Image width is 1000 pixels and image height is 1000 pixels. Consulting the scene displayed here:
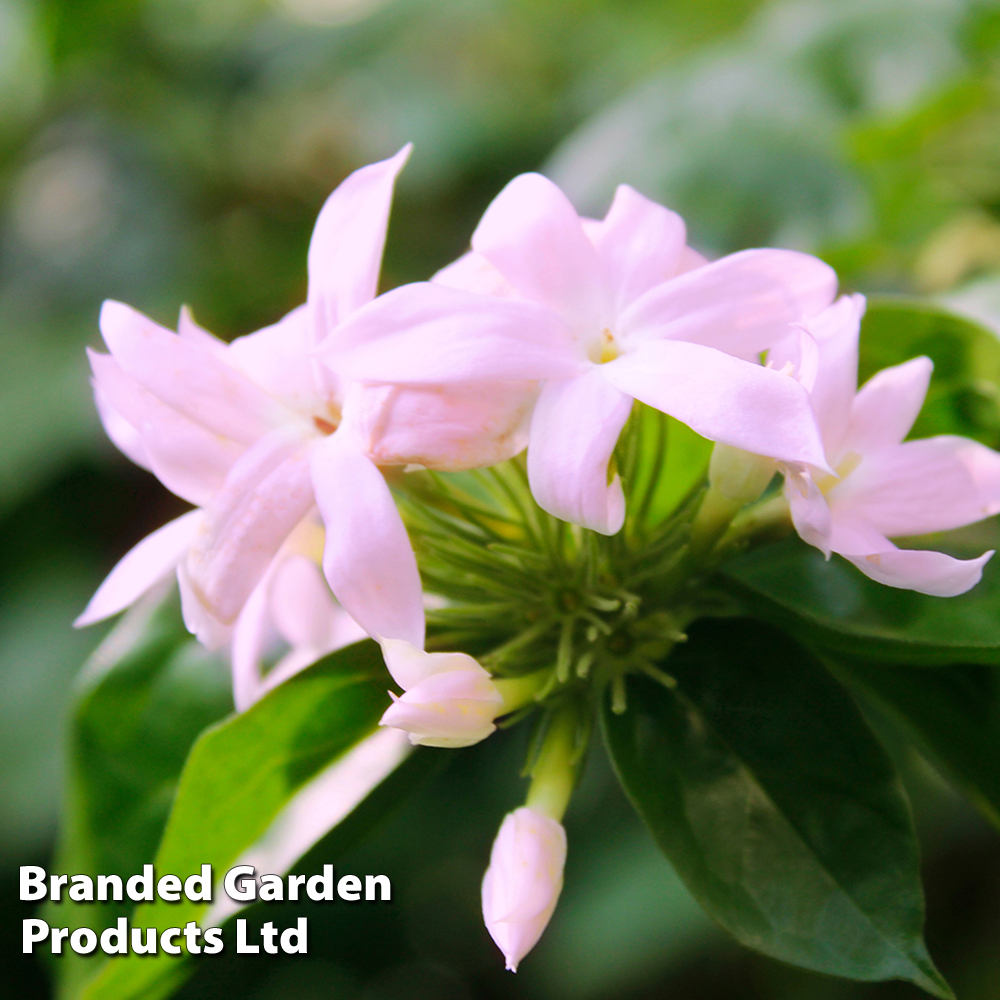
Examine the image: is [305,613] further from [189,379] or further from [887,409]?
[887,409]

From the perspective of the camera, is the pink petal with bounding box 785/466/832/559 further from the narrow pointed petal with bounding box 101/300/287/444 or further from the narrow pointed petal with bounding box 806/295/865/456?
the narrow pointed petal with bounding box 101/300/287/444

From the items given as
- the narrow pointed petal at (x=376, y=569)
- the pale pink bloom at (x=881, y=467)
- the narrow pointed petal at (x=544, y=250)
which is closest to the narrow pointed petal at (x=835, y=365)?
the pale pink bloom at (x=881, y=467)

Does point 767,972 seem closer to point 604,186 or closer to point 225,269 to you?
point 604,186

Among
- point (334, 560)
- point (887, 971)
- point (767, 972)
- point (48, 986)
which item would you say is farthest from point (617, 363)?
point (48, 986)

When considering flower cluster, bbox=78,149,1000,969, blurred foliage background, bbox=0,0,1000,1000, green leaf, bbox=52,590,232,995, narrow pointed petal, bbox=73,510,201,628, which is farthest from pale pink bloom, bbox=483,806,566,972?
blurred foliage background, bbox=0,0,1000,1000

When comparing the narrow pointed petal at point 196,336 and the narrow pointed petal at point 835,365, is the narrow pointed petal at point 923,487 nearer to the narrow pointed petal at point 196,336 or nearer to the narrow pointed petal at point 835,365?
the narrow pointed petal at point 835,365

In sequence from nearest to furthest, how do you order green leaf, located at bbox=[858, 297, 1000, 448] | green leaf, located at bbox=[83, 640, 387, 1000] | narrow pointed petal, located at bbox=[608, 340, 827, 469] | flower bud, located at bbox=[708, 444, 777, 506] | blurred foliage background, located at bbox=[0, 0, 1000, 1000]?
narrow pointed petal, located at bbox=[608, 340, 827, 469]
flower bud, located at bbox=[708, 444, 777, 506]
green leaf, located at bbox=[83, 640, 387, 1000]
green leaf, located at bbox=[858, 297, 1000, 448]
blurred foliage background, located at bbox=[0, 0, 1000, 1000]

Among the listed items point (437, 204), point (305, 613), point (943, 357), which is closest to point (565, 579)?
point (305, 613)
